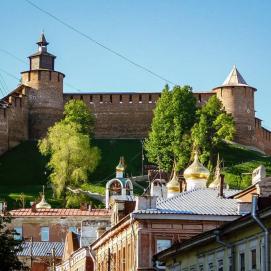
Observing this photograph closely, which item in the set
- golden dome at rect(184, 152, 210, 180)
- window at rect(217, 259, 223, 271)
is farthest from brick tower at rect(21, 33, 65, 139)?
window at rect(217, 259, 223, 271)

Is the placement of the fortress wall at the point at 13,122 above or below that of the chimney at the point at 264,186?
above

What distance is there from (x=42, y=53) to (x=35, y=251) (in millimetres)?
56234

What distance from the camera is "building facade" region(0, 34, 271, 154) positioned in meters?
122

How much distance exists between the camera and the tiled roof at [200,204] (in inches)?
1563

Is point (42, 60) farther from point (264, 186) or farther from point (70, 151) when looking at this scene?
point (264, 186)

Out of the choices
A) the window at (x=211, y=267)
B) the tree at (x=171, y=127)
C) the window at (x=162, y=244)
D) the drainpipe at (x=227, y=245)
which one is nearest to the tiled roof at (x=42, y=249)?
the window at (x=162, y=244)

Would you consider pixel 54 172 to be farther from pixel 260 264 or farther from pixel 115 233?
pixel 260 264

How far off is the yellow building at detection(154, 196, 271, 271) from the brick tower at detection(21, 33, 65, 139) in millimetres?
87592

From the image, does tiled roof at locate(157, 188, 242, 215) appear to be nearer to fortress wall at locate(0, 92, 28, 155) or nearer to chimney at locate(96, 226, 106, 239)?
chimney at locate(96, 226, 106, 239)

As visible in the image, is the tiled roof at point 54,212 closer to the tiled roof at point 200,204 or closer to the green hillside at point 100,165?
the green hillside at point 100,165

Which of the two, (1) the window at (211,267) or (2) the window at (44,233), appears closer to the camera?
(1) the window at (211,267)

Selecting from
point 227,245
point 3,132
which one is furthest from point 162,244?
point 3,132

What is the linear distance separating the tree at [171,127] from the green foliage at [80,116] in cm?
536

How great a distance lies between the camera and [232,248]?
30609mm
